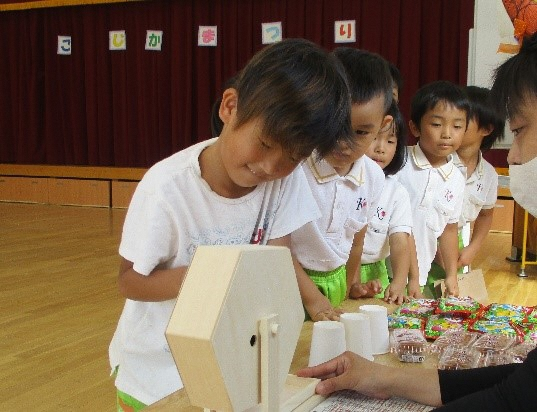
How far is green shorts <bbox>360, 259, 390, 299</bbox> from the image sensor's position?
191cm

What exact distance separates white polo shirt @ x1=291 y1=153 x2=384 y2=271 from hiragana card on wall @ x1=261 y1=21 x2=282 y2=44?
5412 millimetres

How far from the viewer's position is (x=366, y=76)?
1403mm

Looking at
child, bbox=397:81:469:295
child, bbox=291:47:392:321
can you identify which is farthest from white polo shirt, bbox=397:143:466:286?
child, bbox=291:47:392:321

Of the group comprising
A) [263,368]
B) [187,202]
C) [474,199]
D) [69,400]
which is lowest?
[69,400]

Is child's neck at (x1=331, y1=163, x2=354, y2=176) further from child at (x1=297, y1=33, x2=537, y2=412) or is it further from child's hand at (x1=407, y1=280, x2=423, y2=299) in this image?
child at (x1=297, y1=33, x2=537, y2=412)

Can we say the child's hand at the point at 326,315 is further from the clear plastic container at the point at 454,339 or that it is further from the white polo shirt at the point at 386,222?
the white polo shirt at the point at 386,222

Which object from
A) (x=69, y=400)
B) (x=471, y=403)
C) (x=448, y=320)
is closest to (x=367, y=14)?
(x=69, y=400)

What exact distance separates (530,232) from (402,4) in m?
2.93

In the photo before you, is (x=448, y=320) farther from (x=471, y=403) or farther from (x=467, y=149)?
(x=467, y=149)

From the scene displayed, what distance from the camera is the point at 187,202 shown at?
1.10 metres

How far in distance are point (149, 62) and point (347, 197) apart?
6291mm

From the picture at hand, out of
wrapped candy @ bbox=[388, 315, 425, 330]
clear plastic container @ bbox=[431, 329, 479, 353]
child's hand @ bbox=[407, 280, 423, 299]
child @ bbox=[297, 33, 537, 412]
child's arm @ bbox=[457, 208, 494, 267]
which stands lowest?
A: child's arm @ bbox=[457, 208, 494, 267]

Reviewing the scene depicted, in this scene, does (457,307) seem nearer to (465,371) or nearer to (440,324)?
(440,324)

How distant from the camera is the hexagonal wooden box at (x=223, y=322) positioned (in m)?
0.62
